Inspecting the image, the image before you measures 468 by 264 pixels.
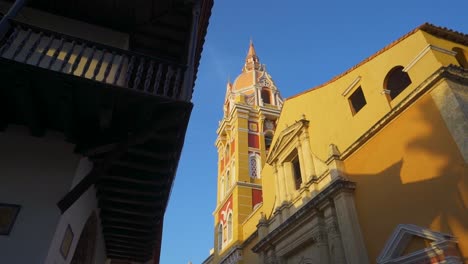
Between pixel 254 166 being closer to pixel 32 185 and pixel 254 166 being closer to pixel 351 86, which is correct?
pixel 351 86

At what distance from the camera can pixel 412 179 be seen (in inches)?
326

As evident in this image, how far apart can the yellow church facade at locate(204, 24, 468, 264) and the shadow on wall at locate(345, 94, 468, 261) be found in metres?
0.03

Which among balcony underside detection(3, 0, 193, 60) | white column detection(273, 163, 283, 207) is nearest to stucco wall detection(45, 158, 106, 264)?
balcony underside detection(3, 0, 193, 60)

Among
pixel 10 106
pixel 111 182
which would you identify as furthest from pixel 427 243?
pixel 10 106

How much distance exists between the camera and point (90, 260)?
6.82 metres

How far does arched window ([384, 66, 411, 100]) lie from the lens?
32.9 ft

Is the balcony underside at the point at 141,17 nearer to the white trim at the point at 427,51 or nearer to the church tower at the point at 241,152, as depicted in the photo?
the white trim at the point at 427,51

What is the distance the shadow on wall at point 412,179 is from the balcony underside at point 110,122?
5.80 metres

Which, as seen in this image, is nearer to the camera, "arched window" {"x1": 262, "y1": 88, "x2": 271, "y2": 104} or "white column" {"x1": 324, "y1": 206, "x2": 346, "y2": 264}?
"white column" {"x1": 324, "y1": 206, "x2": 346, "y2": 264}

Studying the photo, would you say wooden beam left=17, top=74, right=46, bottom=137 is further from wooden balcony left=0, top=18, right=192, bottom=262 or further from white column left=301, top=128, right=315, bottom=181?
white column left=301, top=128, right=315, bottom=181

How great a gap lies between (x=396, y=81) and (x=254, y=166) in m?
13.8

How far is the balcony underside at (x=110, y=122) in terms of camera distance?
4.15m

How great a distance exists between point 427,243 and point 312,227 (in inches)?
181

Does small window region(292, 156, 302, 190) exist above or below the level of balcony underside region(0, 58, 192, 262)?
above
